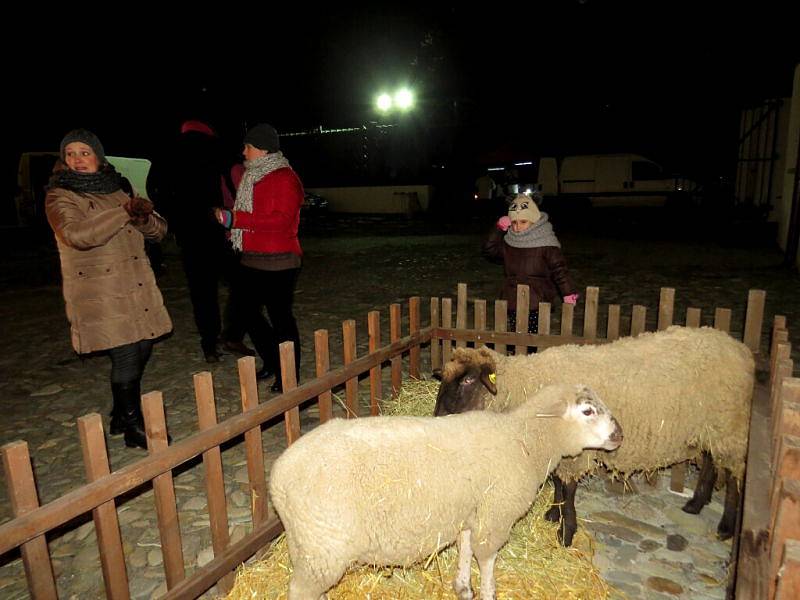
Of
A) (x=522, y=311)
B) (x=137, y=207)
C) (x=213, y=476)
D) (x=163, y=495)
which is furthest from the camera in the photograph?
(x=522, y=311)

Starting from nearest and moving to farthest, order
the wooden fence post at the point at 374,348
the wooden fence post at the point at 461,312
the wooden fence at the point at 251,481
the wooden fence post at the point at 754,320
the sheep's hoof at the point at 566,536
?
the wooden fence at the point at 251,481 → the sheep's hoof at the point at 566,536 → the wooden fence post at the point at 754,320 → the wooden fence post at the point at 374,348 → the wooden fence post at the point at 461,312

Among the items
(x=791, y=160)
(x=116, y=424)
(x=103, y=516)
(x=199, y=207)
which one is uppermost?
(x=791, y=160)

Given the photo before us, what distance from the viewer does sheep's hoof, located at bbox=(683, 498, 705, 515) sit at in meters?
3.07

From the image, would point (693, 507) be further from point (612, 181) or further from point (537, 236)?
point (612, 181)

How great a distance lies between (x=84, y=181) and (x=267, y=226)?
122 cm

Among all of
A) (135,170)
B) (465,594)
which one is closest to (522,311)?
(465,594)

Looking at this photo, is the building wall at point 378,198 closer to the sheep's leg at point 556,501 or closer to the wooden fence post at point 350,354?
the wooden fence post at point 350,354

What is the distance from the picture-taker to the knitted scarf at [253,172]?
388cm

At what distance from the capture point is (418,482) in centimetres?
206

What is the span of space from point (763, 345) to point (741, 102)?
51.6ft

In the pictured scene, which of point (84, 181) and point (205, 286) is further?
point (205, 286)

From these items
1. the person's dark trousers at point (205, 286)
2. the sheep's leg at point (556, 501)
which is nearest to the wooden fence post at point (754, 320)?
the sheep's leg at point (556, 501)

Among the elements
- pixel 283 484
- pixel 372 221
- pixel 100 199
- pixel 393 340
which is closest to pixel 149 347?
pixel 100 199

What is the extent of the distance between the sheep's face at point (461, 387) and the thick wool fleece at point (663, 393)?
49mm
